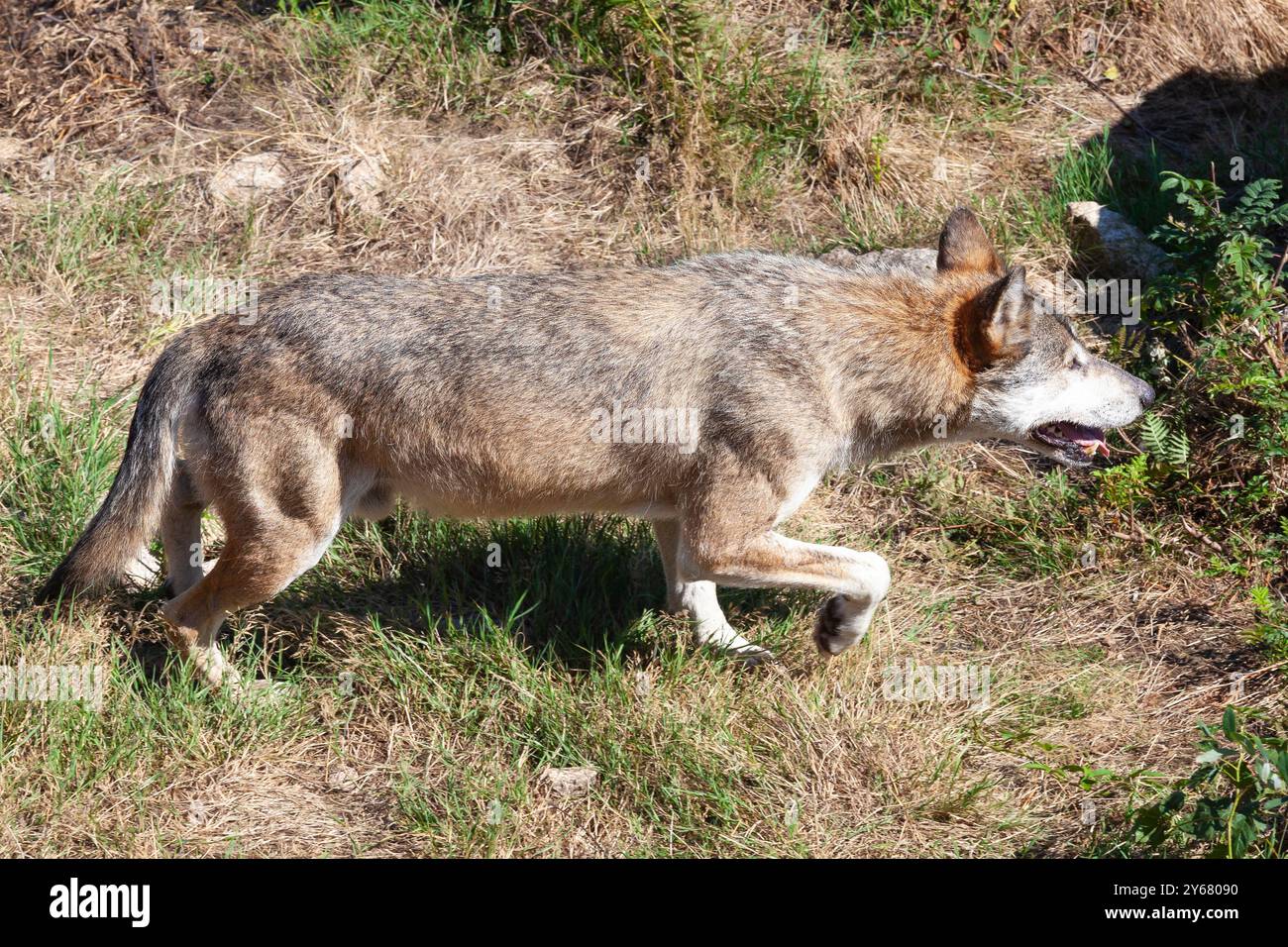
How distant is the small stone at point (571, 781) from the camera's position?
17.2 feet

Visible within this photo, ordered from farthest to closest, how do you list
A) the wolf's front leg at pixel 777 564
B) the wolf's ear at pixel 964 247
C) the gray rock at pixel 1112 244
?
the gray rock at pixel 1112 244 < the wolf's ear at pixel 964 247 < the wolf's front leg at pixel 777 564

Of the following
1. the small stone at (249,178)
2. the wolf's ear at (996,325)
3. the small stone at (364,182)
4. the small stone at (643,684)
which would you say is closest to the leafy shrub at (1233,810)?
the wolf's ear at (996,325)

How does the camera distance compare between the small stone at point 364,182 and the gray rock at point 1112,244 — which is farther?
the small stone at point 364,182

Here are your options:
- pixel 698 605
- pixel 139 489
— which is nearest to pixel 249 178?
pixel 139 489

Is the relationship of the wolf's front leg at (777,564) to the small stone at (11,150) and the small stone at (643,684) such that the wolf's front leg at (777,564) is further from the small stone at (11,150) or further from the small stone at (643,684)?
the small stone at (11,150)

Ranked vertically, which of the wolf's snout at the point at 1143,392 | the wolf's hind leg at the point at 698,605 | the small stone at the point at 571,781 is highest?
the wolf's snout at the point at 1143,392

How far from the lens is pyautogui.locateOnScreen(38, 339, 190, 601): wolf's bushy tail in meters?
5.34

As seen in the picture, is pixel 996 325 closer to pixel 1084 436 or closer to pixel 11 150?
pixel 1084 436

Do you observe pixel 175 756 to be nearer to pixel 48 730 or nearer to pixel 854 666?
pixel 48 730

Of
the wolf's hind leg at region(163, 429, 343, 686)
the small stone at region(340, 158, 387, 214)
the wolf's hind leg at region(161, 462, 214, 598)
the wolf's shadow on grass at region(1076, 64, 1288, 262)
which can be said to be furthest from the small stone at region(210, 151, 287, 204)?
the wolf's shadow on grass at region(1076, 64, 1288, 262)

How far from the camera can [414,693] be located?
18.4 feet

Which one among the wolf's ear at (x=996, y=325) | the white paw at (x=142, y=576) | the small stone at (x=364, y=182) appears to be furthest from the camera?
the small stone at (x=364, y=182)

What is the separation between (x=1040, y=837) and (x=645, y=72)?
554 cm

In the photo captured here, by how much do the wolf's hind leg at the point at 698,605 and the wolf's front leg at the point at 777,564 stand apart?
1.39 feet
